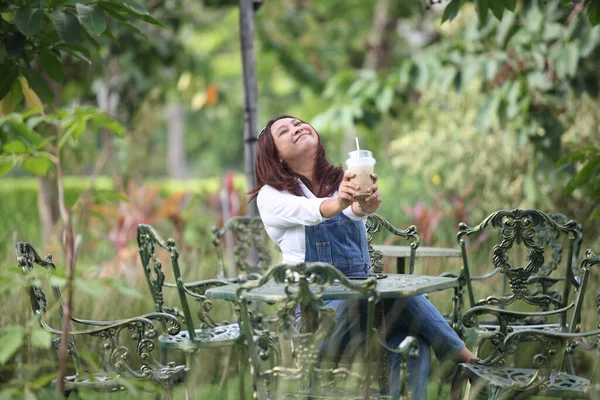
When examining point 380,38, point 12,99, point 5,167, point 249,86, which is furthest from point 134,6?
point 380,38

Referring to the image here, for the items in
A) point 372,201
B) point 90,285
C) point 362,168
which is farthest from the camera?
point 372,201

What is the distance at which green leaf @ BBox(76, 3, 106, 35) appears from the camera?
368 centimetres

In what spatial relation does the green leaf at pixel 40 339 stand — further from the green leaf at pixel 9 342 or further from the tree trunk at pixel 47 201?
the tree trunk at pixel 47 201

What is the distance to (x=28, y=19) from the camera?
3.76 m

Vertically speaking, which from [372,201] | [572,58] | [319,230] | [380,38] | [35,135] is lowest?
[319,230]

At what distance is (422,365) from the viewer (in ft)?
11.9

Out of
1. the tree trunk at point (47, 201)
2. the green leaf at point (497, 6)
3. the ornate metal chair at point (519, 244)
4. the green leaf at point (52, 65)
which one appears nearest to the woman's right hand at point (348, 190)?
the ornate metal chair at point (519, 244)

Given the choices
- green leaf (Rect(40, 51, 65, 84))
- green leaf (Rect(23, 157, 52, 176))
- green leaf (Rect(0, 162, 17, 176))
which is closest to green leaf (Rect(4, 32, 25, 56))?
green leaf (Rect(40, 51, 65, 84))

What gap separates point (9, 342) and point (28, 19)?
1.93 meters

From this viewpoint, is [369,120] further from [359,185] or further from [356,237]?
[359,185]

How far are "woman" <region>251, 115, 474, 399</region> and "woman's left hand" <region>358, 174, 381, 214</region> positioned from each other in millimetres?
74

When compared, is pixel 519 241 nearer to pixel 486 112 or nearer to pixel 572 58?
pixel 572 58

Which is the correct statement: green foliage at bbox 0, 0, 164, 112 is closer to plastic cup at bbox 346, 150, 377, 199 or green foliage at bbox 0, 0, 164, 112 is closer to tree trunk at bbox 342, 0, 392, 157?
plastic cup at bbox 346, 150, 377, 199

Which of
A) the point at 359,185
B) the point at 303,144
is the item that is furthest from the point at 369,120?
the point at 359,185
